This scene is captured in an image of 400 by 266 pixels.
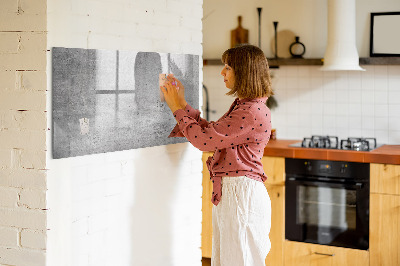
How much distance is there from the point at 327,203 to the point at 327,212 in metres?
0.07

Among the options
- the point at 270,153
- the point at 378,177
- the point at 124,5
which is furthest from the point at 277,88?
the point at 124,5

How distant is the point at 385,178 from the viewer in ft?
13.6

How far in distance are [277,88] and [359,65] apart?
74 centimetres

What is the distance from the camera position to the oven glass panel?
4.32m

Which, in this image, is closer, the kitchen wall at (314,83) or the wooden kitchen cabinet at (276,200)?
the wooden kitchen cabinet at (276,200)

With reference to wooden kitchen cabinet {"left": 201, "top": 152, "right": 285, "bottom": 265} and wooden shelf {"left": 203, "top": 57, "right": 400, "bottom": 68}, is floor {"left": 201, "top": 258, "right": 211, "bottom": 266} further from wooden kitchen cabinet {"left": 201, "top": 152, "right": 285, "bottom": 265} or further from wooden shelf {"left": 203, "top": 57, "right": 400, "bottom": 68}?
wooden shelf {"left": 203, "top": 57, "right": 400, "bottom": 68}

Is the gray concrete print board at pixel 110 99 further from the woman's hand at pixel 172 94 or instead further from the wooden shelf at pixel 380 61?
the wooden shelf at pixel 380 61

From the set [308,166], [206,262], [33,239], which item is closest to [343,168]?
[308,166]

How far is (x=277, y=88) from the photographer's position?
5180mm

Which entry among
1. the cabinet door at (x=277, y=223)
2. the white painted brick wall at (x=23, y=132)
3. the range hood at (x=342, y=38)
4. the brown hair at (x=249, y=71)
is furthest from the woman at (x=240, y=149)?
the range hood at (x=342, y=38)

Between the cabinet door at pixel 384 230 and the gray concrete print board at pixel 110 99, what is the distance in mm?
1752

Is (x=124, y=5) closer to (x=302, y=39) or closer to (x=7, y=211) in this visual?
(x=7, y=211)

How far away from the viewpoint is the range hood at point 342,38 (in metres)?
4.57

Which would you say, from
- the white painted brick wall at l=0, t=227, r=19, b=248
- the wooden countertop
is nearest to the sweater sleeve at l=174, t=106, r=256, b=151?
the white painted brick wall at l=0, t=227, r=19, b=248
